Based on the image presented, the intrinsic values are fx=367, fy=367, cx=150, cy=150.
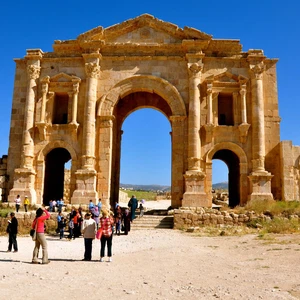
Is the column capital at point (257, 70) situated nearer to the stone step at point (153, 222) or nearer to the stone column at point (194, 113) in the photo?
the stone column at point (194, 113)

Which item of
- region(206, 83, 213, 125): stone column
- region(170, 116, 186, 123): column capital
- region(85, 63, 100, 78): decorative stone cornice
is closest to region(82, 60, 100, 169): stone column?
region(85, 63, 100, 78): decorative stone cornice

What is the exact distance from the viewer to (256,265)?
8.54 meters

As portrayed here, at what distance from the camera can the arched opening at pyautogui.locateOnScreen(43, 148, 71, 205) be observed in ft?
70.3

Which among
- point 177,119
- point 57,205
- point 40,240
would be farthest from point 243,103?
point 40,240

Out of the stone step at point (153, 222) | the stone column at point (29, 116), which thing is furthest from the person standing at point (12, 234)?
the stone column at point (29, 116)

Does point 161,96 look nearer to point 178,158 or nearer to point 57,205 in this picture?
point 178,158

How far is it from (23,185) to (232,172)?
40.9 ft

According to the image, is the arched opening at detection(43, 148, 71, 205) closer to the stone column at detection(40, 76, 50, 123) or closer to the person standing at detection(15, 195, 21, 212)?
the stone column at detection(40, 76, 50, 123)

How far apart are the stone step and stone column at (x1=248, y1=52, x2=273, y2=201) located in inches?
181

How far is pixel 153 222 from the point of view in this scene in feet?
57.6

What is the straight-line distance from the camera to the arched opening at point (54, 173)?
21438mm

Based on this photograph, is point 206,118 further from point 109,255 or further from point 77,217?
point 109,255

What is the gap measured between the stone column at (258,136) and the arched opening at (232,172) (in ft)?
7.61

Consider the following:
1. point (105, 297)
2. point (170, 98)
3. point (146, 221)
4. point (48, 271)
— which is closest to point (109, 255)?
point (48, 271)
